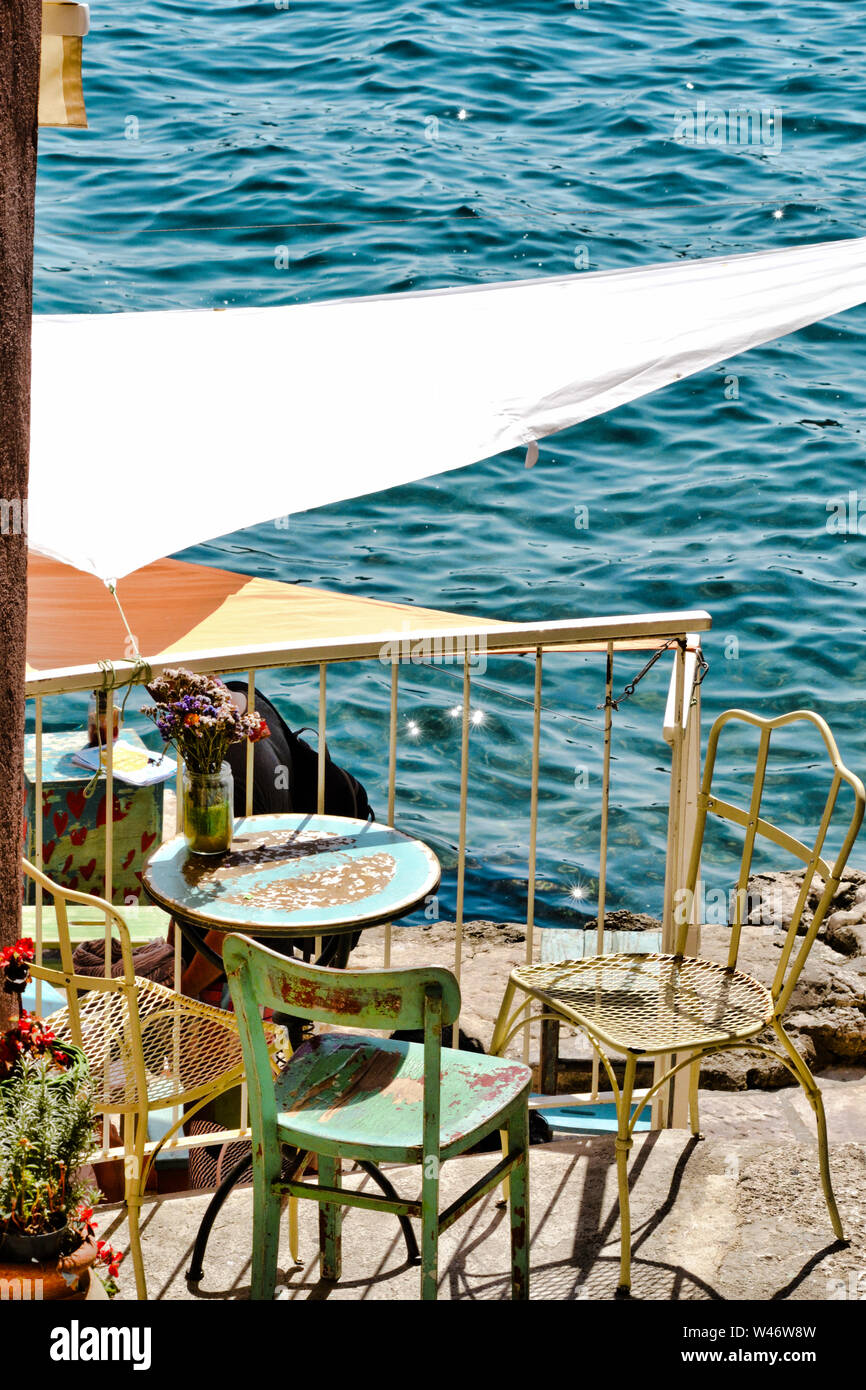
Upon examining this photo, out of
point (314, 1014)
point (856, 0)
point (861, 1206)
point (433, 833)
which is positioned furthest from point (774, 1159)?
point (856, 0)

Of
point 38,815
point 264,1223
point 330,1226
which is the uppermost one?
point 38,815

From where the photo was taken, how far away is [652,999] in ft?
10.9

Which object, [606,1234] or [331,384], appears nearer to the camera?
[606,1234]

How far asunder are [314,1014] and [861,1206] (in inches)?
61.1

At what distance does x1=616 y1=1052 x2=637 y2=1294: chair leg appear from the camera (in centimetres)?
299

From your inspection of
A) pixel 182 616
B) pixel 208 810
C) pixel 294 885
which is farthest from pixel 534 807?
pixel 182 616

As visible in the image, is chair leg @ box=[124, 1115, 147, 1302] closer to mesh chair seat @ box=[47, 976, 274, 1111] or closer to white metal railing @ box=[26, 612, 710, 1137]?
mesh chair seat @ box=[47, 976, 274, 1111]

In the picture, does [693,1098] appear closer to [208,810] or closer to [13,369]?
[208,810]

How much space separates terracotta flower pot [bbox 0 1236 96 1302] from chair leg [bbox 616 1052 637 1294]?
Answer: 1124mm

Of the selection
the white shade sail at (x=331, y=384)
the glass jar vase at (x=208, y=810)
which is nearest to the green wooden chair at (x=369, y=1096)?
the glass jar vase at (x=208, y=810)

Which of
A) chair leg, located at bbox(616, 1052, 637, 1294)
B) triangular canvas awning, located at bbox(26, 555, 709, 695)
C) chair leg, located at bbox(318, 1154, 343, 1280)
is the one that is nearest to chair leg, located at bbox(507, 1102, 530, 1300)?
chair leg, located at bbox(616, 1052, 637, 1294)

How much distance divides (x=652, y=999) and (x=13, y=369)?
6.17 ft

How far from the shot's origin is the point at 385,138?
17750 millimetres
